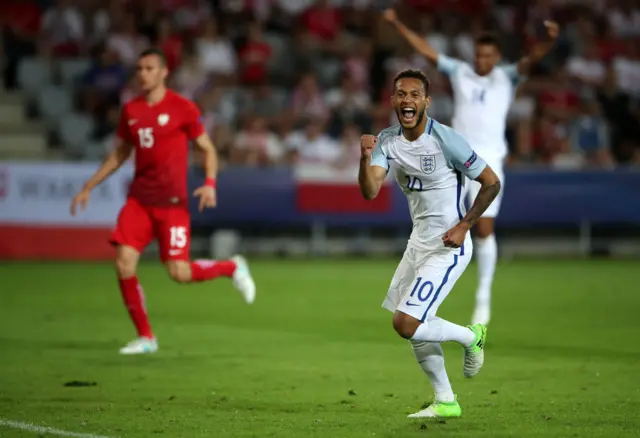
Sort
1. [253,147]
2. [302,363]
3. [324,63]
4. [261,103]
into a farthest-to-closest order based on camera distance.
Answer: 1. [324,63]
2. [261,103]
3. [253,147]
4. [302,363]

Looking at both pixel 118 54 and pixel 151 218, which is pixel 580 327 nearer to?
pixel 151 218

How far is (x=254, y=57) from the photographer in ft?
72.7

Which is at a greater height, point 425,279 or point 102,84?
point 102,84

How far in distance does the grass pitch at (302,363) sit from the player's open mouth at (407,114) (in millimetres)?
1789

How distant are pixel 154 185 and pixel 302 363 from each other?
2.04 meters

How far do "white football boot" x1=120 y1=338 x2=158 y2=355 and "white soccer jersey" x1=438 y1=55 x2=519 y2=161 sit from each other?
12.3 ft

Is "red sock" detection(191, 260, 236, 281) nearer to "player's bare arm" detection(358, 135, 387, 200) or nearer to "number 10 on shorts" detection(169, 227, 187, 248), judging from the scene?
"number 10 on shorts" detection(169, 227, 187, 248)

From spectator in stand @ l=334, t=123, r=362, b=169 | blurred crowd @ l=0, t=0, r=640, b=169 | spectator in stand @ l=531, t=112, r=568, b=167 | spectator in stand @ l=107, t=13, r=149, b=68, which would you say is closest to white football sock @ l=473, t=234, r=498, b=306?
spectator in stand @ l=334, t=123, r=362, b=169

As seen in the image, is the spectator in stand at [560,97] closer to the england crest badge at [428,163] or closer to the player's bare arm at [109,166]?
the player's bare arm at [109,166]

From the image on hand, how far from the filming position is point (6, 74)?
73.3ft

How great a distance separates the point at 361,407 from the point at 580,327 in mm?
5035

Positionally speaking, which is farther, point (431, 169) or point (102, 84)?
point (102, 84)

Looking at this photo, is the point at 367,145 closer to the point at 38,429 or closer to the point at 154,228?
the point at 38,429

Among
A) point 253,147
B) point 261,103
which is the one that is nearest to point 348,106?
point 261,103
